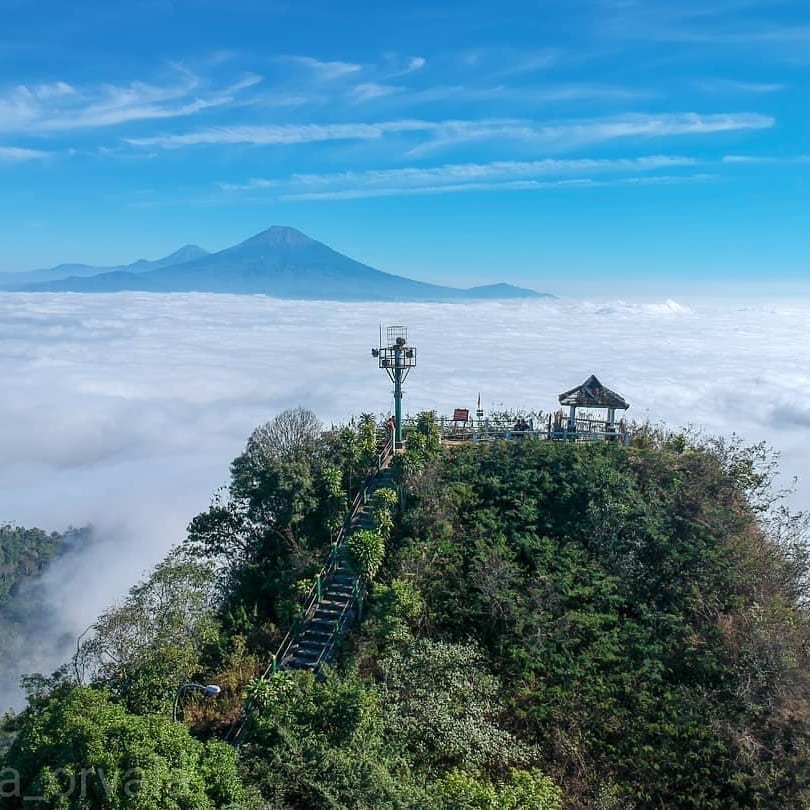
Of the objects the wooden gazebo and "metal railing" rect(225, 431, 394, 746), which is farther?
the wooden gazebo

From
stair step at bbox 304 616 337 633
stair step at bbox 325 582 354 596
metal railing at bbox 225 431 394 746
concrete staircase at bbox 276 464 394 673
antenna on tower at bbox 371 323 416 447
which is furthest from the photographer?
antenna on tower at bbox 371 323 416 447

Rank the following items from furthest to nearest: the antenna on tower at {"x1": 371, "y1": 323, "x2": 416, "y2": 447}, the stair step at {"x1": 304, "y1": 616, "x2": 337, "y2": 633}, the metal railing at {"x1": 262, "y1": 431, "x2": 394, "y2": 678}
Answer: the antenna on tower at {"x1": 371, "y1": 323, "x2": 416, "y2": 447} → the stair step at {"x1": 304, "y1": 616, "x2": 337, "y2": 633} → the metal railing at {"x1": 262, "y1": 431, "x2": 394, "y2": 678}

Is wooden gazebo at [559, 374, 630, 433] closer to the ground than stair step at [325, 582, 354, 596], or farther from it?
farther from it

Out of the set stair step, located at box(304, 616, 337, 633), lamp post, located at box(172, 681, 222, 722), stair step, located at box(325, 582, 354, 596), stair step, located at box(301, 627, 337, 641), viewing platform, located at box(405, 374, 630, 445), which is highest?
viewing platform, located at box(405, 374, 630, 445)

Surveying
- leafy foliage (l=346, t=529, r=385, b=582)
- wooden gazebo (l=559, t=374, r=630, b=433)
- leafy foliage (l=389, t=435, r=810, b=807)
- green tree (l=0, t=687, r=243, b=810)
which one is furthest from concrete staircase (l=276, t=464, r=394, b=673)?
wooden gazebo (l=559, t=374, r=630, b=433)

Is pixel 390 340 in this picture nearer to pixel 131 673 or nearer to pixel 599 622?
pixel 599 622

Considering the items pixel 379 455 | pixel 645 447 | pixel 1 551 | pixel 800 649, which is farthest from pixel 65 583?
pixel 800 649

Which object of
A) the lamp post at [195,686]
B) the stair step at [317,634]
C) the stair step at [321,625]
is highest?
the lamp post at [195,686]

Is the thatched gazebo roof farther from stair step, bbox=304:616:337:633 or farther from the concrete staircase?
stair step, bbox=304:616:337:633

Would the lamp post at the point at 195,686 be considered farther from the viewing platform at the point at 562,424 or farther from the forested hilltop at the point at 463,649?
the viewing platform at the point at 562,424

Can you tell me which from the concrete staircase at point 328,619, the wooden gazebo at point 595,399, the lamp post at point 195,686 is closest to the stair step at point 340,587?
the concrete staircase at point 328,619
